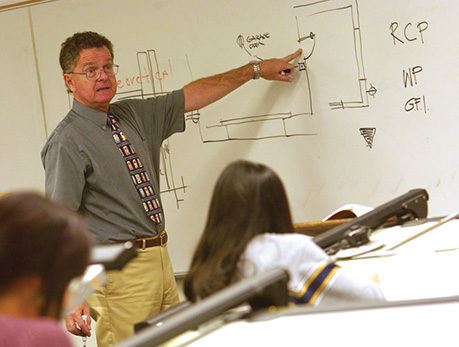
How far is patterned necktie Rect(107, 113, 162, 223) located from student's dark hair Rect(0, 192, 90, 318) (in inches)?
75.7

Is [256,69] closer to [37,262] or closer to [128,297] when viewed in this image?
[128,297]

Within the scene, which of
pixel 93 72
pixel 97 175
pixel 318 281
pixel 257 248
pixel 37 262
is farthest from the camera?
pixel 93 72

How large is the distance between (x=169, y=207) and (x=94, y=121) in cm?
84

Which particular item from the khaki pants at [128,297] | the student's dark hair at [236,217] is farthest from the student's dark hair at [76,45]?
the student's dark hair at [236,217]

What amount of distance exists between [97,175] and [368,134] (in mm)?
1113

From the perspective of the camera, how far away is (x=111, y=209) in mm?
3068

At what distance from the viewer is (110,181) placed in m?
3.07

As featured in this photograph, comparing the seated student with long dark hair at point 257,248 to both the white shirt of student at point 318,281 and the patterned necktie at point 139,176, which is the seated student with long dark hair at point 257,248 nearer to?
the white shirt of student at point 318,281

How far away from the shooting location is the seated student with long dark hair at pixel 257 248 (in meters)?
1.71

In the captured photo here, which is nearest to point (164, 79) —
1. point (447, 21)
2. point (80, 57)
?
point (80, 57)

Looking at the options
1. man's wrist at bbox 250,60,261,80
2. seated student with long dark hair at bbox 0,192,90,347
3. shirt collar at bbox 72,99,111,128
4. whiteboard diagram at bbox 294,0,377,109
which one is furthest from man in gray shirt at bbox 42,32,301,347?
seated student with long dark hair at bbox 0,192,90,347

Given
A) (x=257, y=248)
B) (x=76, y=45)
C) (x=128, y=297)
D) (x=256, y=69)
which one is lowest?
(x=128, y=297)

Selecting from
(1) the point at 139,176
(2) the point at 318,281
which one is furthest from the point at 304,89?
(2) the point at 318,281

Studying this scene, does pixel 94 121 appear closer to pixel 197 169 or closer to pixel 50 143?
pixel 50 143
